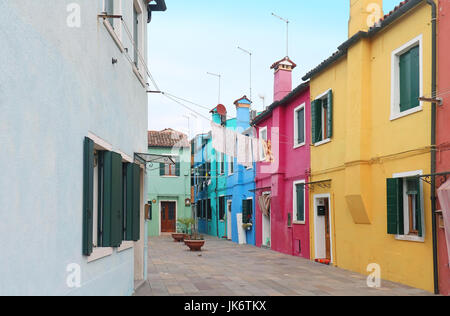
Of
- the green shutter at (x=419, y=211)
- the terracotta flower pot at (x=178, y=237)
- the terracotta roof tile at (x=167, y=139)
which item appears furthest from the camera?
the terracotta roof tile at (x=167, y=139)

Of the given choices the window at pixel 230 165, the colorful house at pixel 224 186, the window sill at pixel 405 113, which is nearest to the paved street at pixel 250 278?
the window sill at pixel 405 113

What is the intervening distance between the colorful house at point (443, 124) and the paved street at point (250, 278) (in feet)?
2.05

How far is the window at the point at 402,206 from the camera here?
380 inches

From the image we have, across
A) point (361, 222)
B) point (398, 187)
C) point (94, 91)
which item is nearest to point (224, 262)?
point (361, 222)

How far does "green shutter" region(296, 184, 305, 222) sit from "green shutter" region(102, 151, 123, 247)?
10.3 metres

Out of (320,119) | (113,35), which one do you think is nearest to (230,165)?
(320,119)

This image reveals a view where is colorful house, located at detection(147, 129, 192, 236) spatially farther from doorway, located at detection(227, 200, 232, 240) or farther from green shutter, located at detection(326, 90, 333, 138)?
green shutter, located at detection(326, 90, 333, 138)

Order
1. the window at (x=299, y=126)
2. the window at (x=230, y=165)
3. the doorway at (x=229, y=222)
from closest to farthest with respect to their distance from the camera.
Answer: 1. the window at (x=299, y=126)
2. the window at (x=230, y=165)
3. the doorway at (x=229, y=222)

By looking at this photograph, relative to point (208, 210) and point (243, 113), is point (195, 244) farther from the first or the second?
point (208, 210)

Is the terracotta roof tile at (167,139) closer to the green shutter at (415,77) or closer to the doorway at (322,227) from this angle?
the doorway at (322,227)

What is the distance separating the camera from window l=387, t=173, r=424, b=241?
31.7ft

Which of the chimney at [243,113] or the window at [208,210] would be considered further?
the window at [208,210]

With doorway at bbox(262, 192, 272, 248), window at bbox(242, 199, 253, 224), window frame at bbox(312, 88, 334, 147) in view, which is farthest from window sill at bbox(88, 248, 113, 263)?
window at bbox(242, 199, 253, 224)
